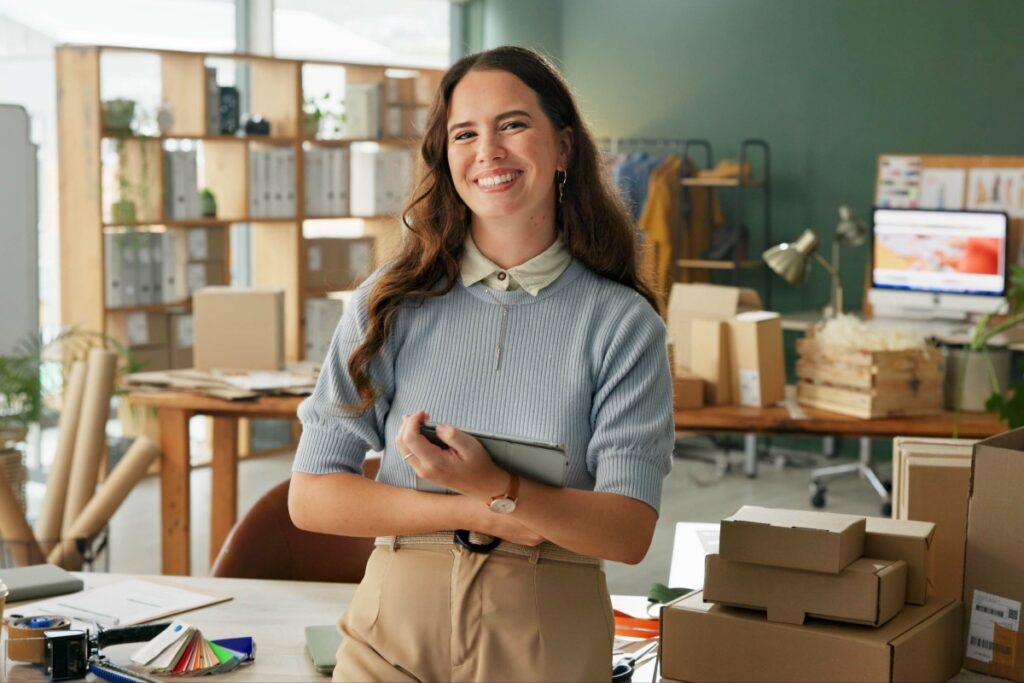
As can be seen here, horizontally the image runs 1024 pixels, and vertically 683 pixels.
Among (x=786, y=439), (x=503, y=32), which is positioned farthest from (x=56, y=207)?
(x=786, y=439)

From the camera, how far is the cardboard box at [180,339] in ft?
22.5

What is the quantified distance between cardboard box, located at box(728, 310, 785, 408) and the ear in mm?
2283

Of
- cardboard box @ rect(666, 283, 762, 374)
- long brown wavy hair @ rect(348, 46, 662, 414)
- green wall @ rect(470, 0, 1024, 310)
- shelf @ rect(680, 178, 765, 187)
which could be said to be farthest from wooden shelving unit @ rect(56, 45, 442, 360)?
long brown wavy hair @ rect(348, 46, 662, 414)

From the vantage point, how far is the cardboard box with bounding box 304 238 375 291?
759cm

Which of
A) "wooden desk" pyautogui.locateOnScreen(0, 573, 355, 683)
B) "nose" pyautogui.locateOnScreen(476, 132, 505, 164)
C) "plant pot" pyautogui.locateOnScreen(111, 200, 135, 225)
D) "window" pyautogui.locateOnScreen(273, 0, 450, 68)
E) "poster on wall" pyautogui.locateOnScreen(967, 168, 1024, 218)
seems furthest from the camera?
"window" pyautogui.locateOnScreen(273, 0, 450, 68)

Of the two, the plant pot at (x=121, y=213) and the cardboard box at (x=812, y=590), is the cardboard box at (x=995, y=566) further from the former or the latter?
the plant pot at (x=121, y=213)

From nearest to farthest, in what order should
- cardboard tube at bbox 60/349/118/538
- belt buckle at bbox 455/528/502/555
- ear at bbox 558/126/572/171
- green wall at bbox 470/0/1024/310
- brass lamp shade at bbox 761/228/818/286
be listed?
belt buckle at bbox 455/528/502/555 < ear at bbox 558/126/572/171 < cardboard tube at bbox 60/349/118/538 < brass lamp shade at bbox 761/228/818/286 < green wall at bbox 470/0/1024/310

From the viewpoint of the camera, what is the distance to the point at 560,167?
6.28ft

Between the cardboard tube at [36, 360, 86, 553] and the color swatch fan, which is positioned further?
the cardboard tube at [36, 360, 86, 553]

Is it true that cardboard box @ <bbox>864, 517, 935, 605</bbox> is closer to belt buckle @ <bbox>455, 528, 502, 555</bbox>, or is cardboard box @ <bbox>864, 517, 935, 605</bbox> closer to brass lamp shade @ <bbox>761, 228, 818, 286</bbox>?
belt buckle @ <bbox>455, 528, 502, 555</bbox>

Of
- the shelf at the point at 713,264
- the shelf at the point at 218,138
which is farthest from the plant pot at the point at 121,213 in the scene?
the shelf at the point at 713,264

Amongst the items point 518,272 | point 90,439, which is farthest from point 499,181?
point 90,439

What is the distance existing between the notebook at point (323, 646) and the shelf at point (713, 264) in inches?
230

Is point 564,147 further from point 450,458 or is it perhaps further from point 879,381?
point 879,381
